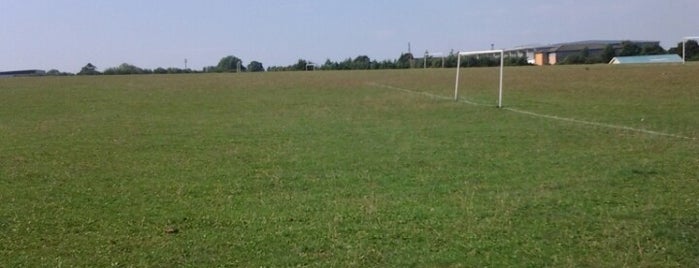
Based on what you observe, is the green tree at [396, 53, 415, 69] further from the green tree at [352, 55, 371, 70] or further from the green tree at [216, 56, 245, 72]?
the green tree at [216, 56, 245, 72]

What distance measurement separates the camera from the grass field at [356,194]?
5.30 m

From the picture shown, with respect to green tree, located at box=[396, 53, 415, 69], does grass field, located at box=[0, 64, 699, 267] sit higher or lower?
lower

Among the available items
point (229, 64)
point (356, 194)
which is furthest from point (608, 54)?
point (356, 194)

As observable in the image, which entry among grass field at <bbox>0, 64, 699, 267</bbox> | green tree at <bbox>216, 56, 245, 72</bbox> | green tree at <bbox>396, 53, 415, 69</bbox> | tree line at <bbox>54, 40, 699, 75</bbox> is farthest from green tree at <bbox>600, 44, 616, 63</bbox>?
grass field at <bbox>0, 64, 699, 267</bbox>

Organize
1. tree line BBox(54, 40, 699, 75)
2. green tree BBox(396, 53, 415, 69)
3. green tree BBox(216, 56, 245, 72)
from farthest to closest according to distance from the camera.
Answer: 1. green tree BBox(216, 56, 245, 72)
2. green tree BBox(396, 53, 415, 69)
3. tree line BBox(54, 40, 699, 75)

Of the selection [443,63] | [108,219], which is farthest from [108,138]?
[443,63]

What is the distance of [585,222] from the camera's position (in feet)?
19.8

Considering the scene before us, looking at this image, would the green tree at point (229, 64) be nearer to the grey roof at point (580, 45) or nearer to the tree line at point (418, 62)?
the tree line at point (418, 62)

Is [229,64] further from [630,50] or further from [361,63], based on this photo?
[630,50]

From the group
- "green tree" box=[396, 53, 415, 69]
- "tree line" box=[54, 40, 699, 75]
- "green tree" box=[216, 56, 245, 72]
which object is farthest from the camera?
"green tree" box=[216, 56, 245, 72]

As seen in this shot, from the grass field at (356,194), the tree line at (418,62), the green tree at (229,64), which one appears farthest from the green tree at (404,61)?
the grass field at (356,194)

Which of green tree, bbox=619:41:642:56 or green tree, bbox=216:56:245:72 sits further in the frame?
→ green tree, bbox=216:56:245:72

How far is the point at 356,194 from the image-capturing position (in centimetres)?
740

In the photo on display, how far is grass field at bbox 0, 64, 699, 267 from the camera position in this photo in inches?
209
